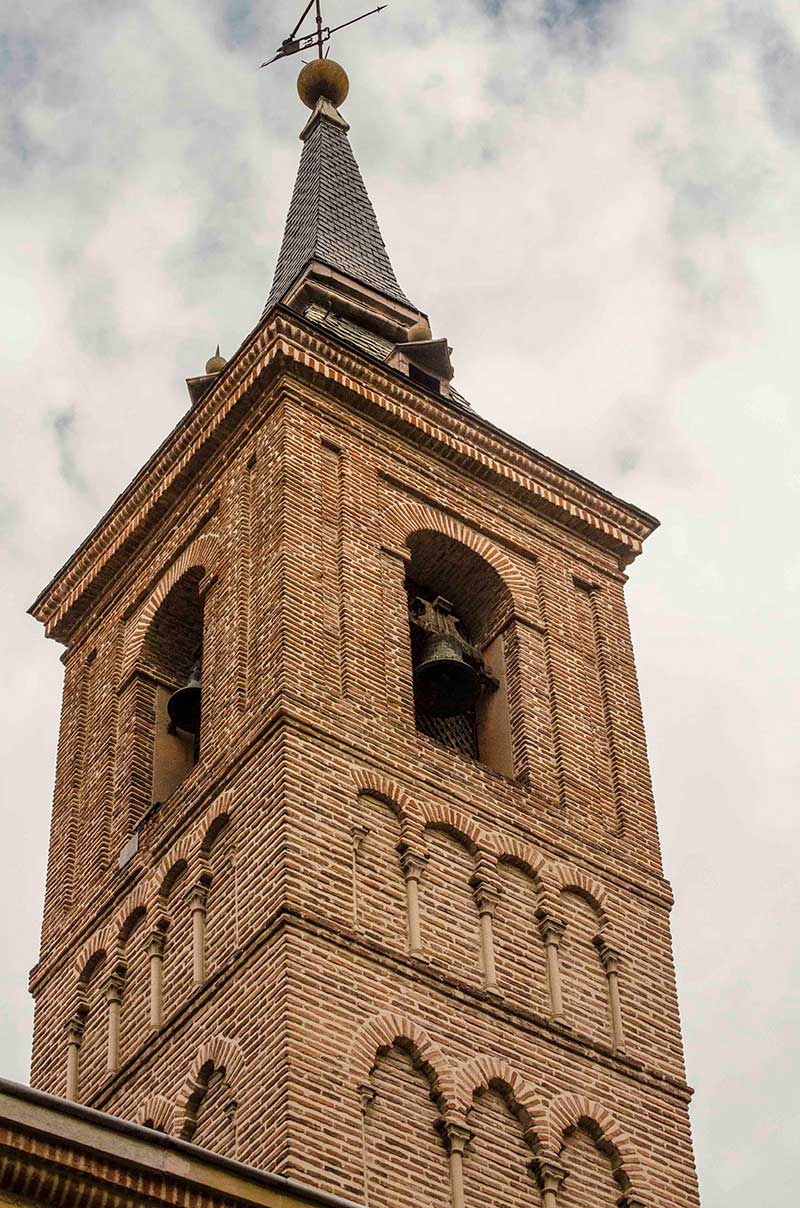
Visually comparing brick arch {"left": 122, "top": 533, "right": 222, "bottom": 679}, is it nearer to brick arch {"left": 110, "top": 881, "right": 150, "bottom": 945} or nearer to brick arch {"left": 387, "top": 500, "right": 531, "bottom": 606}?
brick arch {"left": 387, "top": 500, "right": 531, "bottom": 606}

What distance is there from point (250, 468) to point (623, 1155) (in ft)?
27.6

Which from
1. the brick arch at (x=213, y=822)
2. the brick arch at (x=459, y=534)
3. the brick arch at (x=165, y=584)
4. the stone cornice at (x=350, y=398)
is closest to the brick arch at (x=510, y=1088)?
the brick arch at (x=213, y=822)

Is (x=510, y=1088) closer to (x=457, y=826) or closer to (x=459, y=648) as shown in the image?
(x=457, y=826)

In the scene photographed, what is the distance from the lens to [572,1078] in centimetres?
2016

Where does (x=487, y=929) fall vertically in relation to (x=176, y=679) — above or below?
below

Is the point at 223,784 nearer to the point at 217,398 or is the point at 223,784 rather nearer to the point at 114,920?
the point at 114,920

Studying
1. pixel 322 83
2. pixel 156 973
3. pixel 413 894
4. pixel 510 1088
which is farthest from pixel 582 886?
pixel 322 83

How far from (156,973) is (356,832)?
2203 mm

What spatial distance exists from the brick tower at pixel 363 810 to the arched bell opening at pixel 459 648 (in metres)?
0.03

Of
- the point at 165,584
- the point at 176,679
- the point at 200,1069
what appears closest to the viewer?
the point at 200,1069

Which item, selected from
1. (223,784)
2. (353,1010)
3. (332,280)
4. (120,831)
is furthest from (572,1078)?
(332,280)

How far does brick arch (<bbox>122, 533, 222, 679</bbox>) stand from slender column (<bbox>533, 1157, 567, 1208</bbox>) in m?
7.83

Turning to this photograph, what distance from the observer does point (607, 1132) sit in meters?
20.0

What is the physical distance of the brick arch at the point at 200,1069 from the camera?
749 inches
